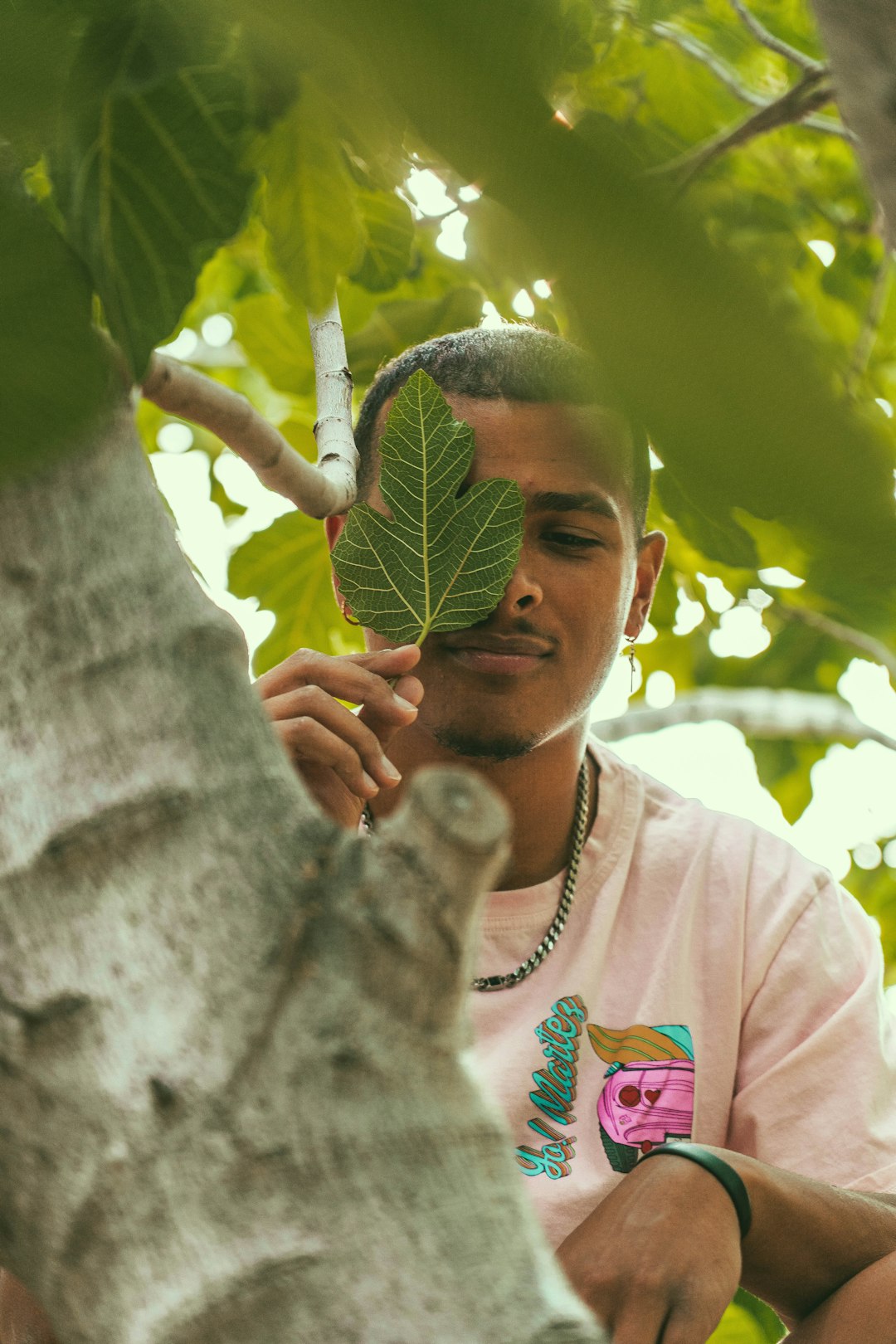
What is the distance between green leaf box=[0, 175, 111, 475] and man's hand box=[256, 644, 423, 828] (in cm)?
72

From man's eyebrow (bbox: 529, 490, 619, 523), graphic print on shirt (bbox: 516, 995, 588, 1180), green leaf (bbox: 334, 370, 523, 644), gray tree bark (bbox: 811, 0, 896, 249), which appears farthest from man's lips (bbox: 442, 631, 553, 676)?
gray tree bark (bbox: 811, 0, 896, 249)

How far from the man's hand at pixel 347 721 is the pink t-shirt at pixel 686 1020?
0.43m

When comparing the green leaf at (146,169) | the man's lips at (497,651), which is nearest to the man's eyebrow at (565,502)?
the man's lips at (497,651)

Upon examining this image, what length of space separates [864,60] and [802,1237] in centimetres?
98

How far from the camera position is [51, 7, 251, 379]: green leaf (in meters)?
0.34

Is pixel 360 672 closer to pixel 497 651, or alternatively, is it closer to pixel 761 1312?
pixel 497 651

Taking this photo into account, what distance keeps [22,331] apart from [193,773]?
4.7 inches

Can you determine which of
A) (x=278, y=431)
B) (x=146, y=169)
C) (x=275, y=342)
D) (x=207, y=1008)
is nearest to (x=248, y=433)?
(x=278, y=431)

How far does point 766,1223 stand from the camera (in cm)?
93

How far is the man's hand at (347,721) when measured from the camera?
963mm

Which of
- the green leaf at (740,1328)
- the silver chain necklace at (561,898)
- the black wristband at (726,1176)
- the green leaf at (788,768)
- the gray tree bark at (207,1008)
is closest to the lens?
the gray tree bark at (207,1008)

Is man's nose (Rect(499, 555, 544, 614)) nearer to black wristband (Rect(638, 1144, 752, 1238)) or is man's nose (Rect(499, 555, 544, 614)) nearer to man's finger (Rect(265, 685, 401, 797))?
man's finger (Rect(265, 685, 401, 797))

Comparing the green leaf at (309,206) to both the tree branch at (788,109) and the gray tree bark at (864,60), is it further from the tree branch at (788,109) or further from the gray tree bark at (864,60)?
the tree branch at (788,109)

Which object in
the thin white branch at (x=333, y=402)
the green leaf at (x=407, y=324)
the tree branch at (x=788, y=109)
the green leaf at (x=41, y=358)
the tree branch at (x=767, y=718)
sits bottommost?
the tree branch at (x=767, y=718)
